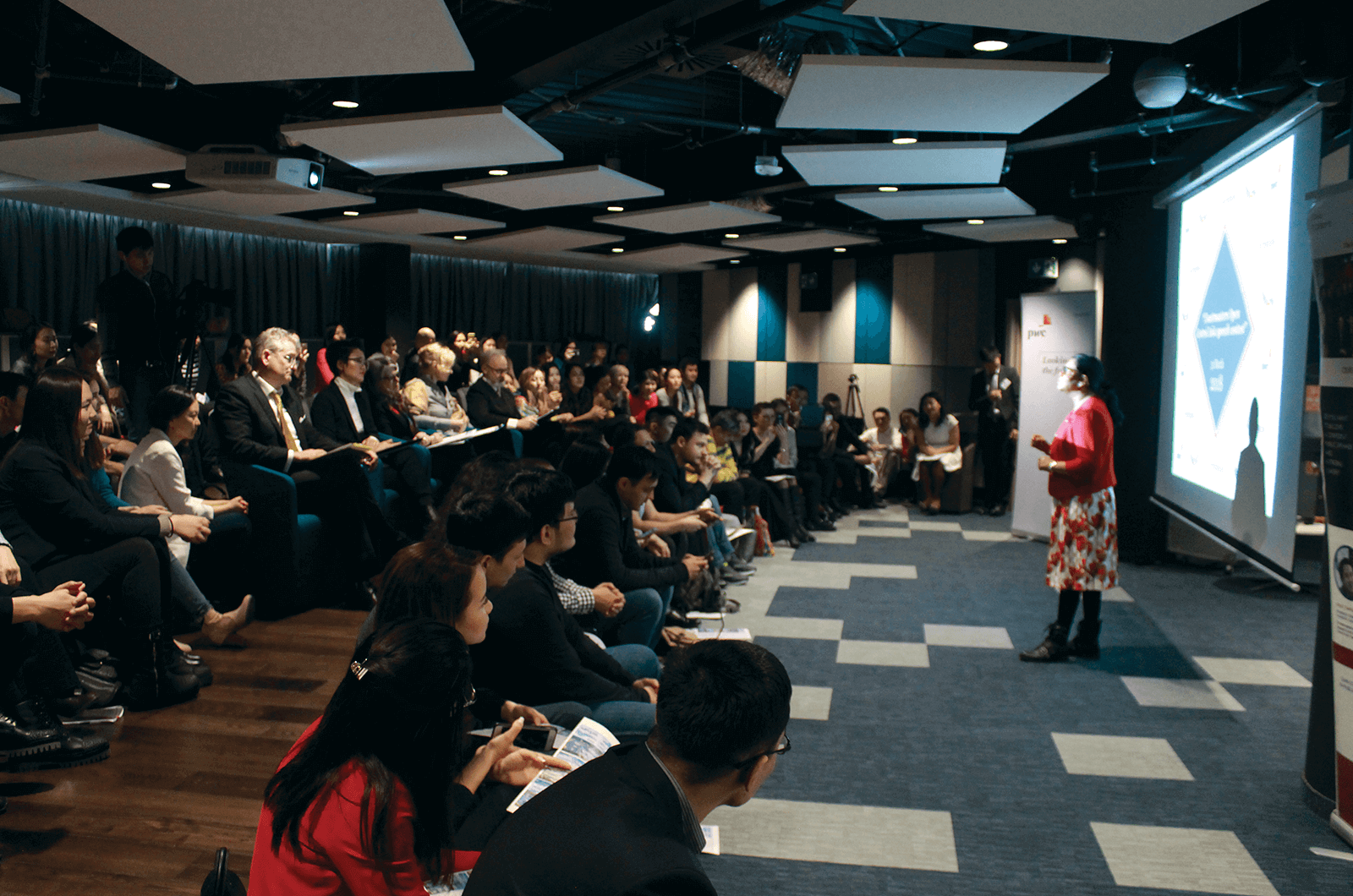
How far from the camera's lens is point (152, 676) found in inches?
144

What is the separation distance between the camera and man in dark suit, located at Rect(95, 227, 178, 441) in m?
5.40

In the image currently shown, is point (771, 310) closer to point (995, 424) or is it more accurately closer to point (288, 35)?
point (995, 424)

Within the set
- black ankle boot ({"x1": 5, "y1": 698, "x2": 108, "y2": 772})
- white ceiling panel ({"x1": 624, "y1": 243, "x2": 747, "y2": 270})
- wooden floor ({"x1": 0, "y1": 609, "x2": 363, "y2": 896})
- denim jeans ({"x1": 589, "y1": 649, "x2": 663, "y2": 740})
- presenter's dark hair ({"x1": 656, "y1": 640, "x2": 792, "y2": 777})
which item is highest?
white ceiling panel ({"x1": 624, "y1": 243, "x2": 747, "y2": 270})

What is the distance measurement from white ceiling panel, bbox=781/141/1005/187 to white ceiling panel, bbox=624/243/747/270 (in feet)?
13.8

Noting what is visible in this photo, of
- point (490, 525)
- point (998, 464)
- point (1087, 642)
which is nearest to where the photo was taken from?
point (490, 525)

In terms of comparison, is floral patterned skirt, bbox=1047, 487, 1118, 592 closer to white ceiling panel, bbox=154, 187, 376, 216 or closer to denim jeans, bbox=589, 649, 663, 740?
denim jeans, bbox=589, 649, 663, 740

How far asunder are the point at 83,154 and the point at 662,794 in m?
6.81

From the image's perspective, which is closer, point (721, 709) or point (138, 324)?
point (721, 709)

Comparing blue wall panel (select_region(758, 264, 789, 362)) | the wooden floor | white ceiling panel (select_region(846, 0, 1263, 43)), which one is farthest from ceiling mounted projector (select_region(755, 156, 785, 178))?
blue wall panel (select_region(758, 264, 789, 362))

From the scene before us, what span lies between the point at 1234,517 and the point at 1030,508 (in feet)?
14.4

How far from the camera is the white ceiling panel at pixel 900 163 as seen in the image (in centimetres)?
581

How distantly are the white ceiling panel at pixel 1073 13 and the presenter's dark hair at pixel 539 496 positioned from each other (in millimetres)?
1982

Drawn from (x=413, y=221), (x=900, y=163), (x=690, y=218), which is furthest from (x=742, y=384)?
(x=900, y=163)

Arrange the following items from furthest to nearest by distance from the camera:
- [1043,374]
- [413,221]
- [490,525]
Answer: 1. [413,221]
2. [1043,374]
3. [490,525]
